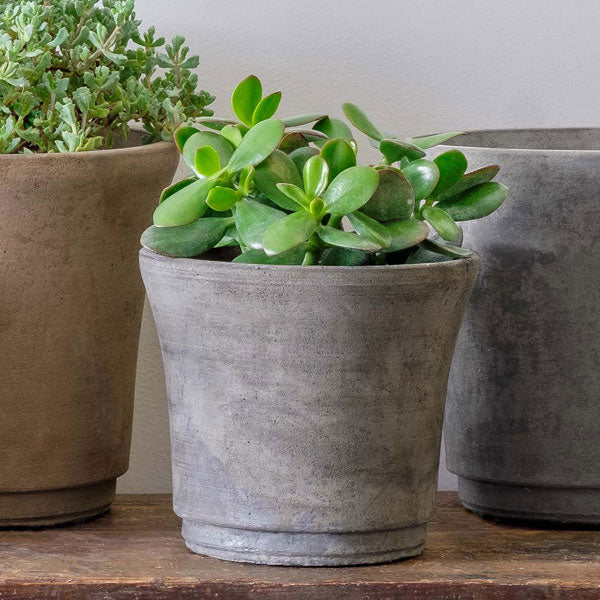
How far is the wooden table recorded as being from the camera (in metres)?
0.61

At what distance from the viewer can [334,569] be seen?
630mm

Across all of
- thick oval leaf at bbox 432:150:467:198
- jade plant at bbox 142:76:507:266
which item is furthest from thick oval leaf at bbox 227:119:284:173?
thick oval leaf at bbox 432:150:467:198

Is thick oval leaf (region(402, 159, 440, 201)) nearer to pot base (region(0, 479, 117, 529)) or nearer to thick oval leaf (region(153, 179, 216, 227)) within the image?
thick oval leaf (region(153, 179, 216, 227))

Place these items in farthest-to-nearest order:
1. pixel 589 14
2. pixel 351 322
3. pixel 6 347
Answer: pixel 589 14, pixel 6 347, pixel 351 322

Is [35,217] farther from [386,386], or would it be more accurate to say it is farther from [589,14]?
[589,14]

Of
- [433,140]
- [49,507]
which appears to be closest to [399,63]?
[433,140]

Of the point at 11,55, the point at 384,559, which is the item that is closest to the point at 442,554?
the point at 384,559

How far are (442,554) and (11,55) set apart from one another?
423 millimetres

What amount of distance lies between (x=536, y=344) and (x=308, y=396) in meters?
0.20

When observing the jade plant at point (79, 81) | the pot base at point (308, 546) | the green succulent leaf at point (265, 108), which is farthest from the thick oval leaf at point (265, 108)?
the pot base at point (308, 546)

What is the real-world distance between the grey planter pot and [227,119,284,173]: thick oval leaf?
0.56ft

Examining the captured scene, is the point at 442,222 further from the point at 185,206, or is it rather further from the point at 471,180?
the point at 185,206

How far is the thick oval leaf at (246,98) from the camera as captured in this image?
0.66 m

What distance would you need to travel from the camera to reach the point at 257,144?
619 mm
